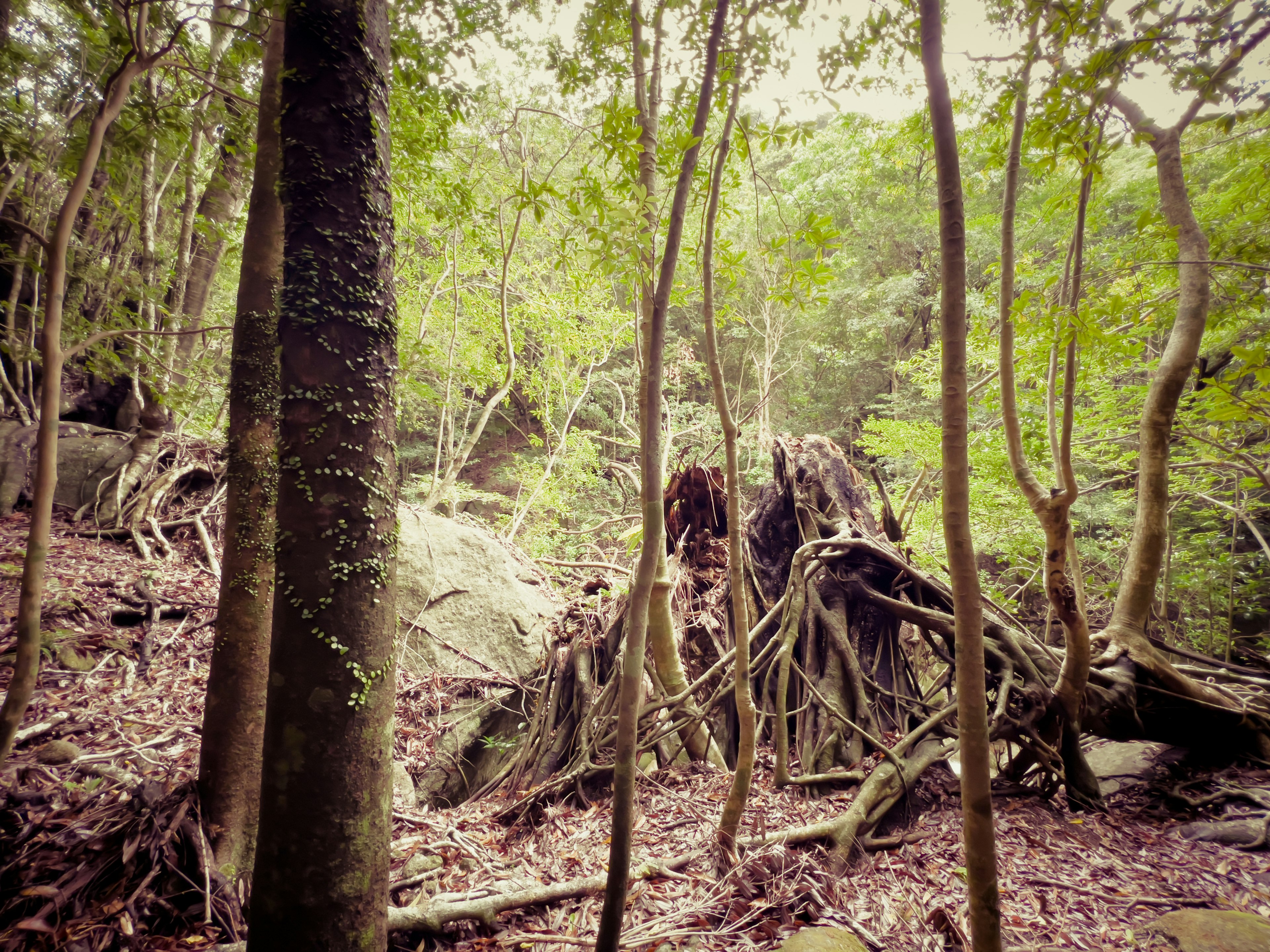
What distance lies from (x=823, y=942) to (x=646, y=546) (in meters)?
1.84

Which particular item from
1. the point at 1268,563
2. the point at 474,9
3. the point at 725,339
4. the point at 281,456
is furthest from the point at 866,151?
the point at 725,339

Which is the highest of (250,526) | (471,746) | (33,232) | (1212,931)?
(33,232)

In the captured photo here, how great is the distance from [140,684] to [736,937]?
4.96 meters

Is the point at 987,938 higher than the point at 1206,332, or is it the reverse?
the point at 1206,332

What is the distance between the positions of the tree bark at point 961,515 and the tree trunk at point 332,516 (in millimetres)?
1969

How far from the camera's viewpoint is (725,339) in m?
21.0

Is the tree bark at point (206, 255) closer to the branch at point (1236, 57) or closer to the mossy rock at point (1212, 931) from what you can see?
the branch at point (1236, 57)

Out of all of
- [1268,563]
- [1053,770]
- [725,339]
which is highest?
[725,339]

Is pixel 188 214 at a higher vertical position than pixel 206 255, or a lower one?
higher

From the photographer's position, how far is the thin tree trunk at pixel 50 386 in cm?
268

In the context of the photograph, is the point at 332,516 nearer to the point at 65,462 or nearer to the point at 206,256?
the point at 206,256

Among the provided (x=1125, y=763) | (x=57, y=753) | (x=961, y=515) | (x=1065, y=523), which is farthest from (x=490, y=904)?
(x=1125, y=763)

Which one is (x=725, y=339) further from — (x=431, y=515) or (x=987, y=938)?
(x=987, y=938)

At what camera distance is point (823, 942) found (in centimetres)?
214
